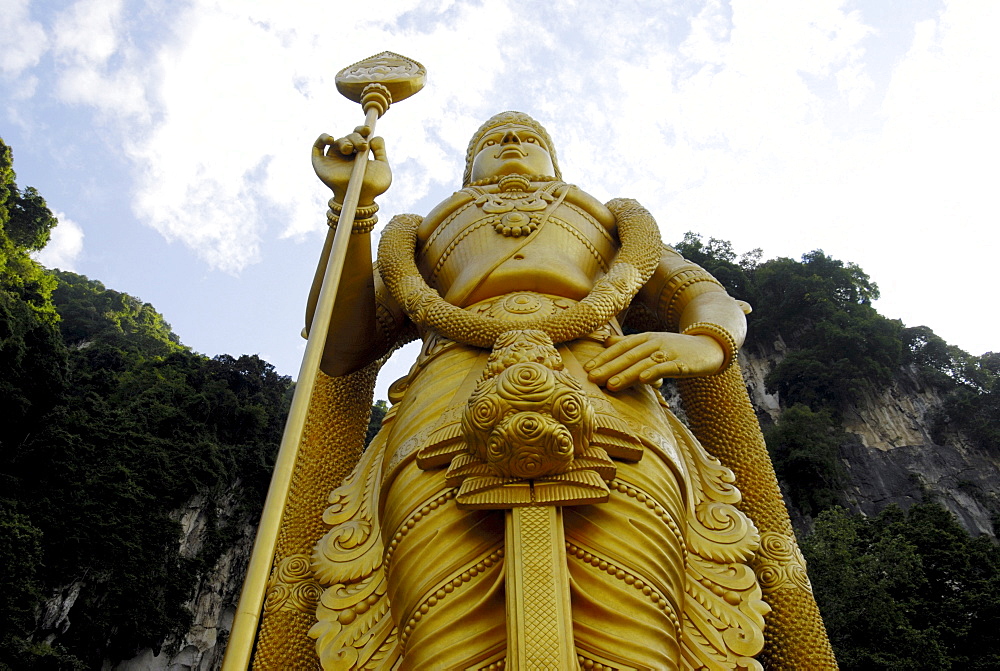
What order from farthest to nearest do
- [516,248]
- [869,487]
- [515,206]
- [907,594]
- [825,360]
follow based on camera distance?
[825,360] → [869,487] → [907,594] → [515,206] → [516,248]

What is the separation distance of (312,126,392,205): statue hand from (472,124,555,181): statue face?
1.24 meters

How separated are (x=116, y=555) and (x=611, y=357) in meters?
13.1

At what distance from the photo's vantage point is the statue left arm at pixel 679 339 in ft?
9.55

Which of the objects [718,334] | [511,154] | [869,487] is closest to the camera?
[718,334]

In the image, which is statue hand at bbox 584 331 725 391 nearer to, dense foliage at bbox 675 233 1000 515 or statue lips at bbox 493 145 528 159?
statue lips at bbox 493 145 528 159

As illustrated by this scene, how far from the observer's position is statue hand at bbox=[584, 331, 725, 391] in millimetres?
2898

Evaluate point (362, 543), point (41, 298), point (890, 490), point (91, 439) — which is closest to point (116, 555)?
point (91, 439)

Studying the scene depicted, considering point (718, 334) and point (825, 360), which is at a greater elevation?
point (825, 360)

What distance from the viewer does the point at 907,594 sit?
12.0 m

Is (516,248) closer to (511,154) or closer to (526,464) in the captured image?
(511,154)

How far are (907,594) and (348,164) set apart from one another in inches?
480

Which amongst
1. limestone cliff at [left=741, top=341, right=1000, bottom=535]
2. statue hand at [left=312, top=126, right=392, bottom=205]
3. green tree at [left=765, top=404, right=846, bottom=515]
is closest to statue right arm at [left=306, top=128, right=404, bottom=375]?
statue hand at [left=312, top=126, right=392, bottom=205]

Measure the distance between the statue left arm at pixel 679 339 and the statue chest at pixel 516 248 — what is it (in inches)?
14.0

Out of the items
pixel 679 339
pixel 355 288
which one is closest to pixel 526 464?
pixel 679 339
